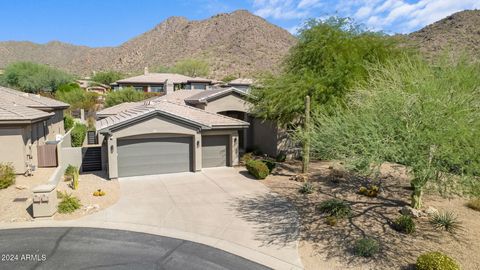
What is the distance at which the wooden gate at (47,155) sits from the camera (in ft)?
66.5

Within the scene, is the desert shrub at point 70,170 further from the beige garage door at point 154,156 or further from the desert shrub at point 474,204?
the desert shrub at point 474,204

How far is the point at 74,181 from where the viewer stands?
53.5 feet

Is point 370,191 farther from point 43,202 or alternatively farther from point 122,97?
point 122,97

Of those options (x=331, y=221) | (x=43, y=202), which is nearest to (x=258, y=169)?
(x=331, y=221)

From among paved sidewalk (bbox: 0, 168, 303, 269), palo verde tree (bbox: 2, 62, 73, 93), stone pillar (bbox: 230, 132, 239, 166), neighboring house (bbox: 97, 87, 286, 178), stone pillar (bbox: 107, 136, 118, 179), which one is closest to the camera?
paved sidewalk (bbox: 0, 168, 303, 269)

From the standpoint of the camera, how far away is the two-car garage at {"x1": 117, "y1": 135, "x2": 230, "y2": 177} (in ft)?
62.8

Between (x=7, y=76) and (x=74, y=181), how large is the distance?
63837 millimetres

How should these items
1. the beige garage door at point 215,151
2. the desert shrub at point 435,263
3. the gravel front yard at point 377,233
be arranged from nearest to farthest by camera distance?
the desert shrub at point 435,263, the gravel front yard at point 377,233, the beige garage door at point 215,151

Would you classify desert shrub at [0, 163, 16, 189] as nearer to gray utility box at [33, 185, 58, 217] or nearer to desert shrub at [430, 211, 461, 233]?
gray utility box at [33, 185, 58, 217]

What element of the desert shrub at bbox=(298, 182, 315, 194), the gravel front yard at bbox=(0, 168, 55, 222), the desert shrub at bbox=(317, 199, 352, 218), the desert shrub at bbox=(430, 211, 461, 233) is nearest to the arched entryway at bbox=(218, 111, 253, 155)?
the desert shrub at bbox=(298, 182, 315, 194)

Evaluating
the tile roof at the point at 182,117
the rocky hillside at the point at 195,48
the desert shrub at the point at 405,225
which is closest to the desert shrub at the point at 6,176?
the tile roof at the point at 182,117

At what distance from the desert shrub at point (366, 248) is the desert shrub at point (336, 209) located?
2506mm

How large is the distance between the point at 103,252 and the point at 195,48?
4995 inches

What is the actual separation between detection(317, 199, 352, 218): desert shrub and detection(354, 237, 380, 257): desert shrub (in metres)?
2.51
